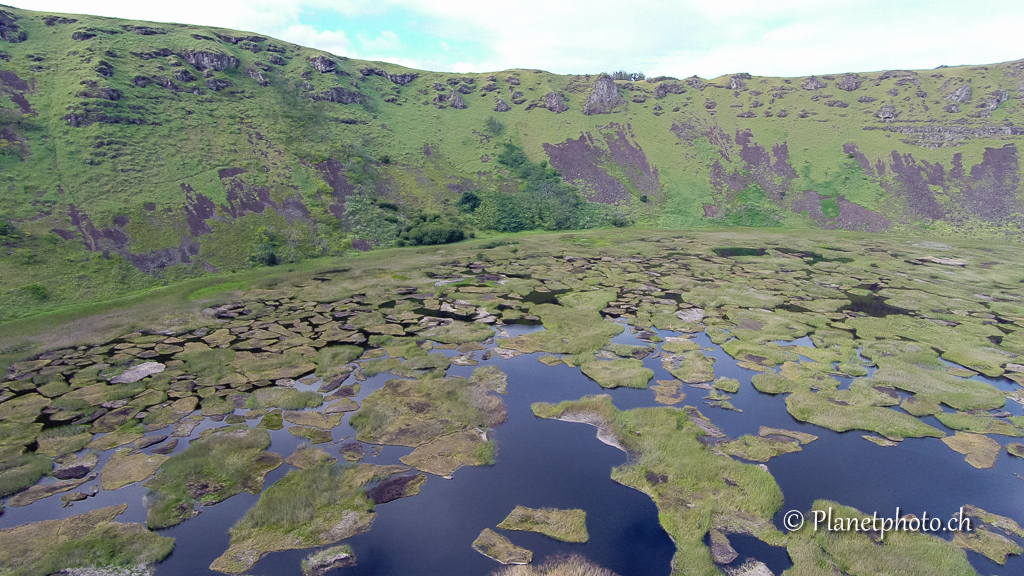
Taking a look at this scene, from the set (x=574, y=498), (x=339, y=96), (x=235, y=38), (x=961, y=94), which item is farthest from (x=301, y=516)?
(x=961, y=94)

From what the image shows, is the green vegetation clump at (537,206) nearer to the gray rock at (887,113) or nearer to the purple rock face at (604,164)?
the purple rock face at (604,164)

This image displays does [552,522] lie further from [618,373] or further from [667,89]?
[667,89]

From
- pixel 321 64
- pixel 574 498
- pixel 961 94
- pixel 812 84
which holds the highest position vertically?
pixel 321 64

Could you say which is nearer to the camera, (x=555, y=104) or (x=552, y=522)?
(x=552, y=522)

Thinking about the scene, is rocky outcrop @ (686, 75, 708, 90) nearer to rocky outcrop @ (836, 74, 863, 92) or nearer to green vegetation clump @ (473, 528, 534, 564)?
rocky outcrop @ (836, 74, 863, 92)

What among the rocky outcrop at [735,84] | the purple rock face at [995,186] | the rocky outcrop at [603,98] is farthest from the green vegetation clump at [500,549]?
the rocky outcrop at [735,84]

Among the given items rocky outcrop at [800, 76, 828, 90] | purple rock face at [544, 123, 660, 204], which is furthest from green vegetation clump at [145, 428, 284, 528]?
rocky outcrop at [800, 76, 828, 90]

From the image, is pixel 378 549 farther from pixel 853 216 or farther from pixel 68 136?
pixel 853 216
